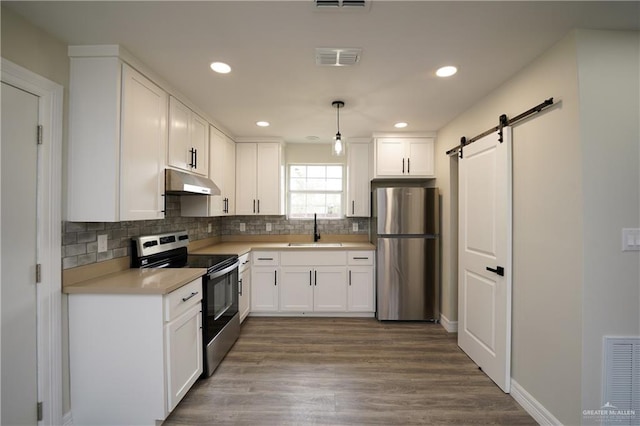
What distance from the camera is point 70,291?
1.70m

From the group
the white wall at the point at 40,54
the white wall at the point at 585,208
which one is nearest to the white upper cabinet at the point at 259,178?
the white wall at the point at 40,54

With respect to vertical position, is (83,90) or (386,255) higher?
(83,90)

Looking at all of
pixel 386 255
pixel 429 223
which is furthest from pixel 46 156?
pixel 429 223

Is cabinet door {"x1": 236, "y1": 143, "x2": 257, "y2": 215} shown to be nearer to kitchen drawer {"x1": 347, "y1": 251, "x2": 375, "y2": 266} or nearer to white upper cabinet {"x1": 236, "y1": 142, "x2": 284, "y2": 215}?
white upper cabinet {"x1": 236, "y1": 142, "x2": 284, "y2": 215}

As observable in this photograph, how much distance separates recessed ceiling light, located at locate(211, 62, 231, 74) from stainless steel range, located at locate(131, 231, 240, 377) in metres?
1.50

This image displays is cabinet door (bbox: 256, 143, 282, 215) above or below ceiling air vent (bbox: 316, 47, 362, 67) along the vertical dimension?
below

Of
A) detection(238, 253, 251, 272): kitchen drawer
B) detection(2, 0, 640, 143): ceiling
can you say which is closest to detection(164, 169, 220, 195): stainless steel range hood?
detection(2, 0, 640, 143): ceiling

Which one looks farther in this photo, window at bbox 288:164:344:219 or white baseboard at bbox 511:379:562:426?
window at bbox 288:164:344:219

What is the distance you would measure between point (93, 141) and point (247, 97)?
1.25m

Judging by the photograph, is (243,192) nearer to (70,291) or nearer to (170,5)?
(70,291)

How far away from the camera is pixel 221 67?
201cm

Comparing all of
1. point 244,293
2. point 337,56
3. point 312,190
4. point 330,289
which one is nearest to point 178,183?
point 337,56

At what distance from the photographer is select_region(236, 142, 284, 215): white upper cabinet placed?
395 centimetres

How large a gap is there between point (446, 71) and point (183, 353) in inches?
110
